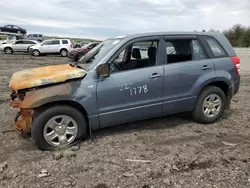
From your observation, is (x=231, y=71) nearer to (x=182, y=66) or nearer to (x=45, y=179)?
(x=182, y=66)

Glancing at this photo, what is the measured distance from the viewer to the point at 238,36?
170 feet

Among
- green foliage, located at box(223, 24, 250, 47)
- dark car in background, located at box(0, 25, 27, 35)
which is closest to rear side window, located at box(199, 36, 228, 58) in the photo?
dark car in background, located at box(0, 25, 27, 35)

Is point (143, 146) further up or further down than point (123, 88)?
further down

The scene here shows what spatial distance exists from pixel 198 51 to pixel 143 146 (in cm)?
221

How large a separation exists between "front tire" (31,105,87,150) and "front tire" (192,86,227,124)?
7.44 feet

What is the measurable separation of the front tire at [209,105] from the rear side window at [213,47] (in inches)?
25.8

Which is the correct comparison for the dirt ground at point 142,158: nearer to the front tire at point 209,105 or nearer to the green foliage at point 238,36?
the front tire at point 209,105

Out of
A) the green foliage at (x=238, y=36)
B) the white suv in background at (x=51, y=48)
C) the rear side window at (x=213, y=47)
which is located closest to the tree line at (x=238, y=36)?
the green foliage at (x=238, y=36)

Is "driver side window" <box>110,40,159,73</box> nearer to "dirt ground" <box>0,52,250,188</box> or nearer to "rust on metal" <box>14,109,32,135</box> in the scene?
"dirt ground" <box>0,52,250,188</box>

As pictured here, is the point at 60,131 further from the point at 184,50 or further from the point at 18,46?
the point at 18,46

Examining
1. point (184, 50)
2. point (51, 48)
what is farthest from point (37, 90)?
point (51, 48)

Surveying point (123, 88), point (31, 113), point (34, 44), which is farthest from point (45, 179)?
point (34, 44)

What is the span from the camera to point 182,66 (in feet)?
17.3

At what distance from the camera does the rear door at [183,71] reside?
17.0 ft
